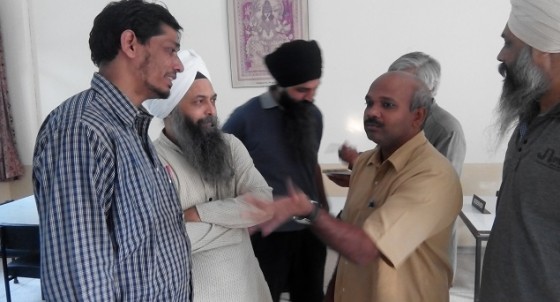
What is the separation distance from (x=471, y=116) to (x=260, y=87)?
1949 mm

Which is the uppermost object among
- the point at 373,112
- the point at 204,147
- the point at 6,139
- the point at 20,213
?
the point at 373,112

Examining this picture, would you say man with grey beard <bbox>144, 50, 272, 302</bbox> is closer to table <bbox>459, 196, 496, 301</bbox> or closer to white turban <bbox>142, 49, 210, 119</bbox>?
white turban <bbox>142, 49, 210, 119</bbox>

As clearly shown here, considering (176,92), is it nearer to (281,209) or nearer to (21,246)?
(281,209)

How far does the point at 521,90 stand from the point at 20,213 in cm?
326

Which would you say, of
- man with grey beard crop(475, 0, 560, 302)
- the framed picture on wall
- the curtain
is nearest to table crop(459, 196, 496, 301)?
man with grey beard crop(475, 0, 560, 302)

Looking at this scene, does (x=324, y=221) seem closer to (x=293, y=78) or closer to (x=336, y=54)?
(x=293, y=78)

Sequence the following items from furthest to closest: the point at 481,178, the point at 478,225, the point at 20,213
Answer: the point at 481,178
the point at 20,213
the point at 478,225

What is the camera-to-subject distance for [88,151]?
95 centimetres

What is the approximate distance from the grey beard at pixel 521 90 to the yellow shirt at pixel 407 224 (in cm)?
22

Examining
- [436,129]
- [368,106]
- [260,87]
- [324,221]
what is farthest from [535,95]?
[260,87]

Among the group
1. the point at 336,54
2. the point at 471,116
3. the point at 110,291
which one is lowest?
the point at 471,116

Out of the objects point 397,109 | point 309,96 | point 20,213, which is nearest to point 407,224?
point 397,109

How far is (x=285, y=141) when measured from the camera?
6.79 feet

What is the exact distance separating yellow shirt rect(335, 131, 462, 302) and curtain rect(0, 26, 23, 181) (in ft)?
14.0
